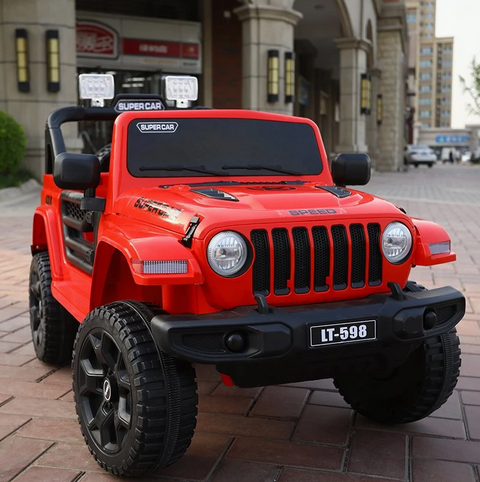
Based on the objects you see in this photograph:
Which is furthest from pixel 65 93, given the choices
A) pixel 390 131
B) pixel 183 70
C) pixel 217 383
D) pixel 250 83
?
pixel 390 131

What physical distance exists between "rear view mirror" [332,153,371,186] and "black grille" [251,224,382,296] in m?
0.96

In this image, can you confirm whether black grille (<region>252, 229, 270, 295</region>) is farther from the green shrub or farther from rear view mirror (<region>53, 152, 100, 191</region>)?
the green shrub

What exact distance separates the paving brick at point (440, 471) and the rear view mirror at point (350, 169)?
157cm

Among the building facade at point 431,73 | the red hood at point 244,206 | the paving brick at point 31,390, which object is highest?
the building facade at point 431,73

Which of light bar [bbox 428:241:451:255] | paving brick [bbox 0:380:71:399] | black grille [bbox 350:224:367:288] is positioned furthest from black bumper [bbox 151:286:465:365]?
paving brick [bbox 0:380:71:399]

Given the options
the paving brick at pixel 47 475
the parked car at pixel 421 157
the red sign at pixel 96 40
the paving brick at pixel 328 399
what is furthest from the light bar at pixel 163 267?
the parked car at pixel 421 157

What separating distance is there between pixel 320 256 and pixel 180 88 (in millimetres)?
2058

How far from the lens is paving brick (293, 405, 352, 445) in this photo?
342 cm

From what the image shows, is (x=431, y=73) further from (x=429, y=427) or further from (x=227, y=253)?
(x=227, y=253)

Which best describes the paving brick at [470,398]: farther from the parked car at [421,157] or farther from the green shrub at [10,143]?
the parked car at [421,157]

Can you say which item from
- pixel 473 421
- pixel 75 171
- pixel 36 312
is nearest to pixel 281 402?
pixel 473 421

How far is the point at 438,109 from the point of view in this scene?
178 m

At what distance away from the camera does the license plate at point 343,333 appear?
2764 mm

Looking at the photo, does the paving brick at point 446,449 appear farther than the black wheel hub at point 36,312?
No
